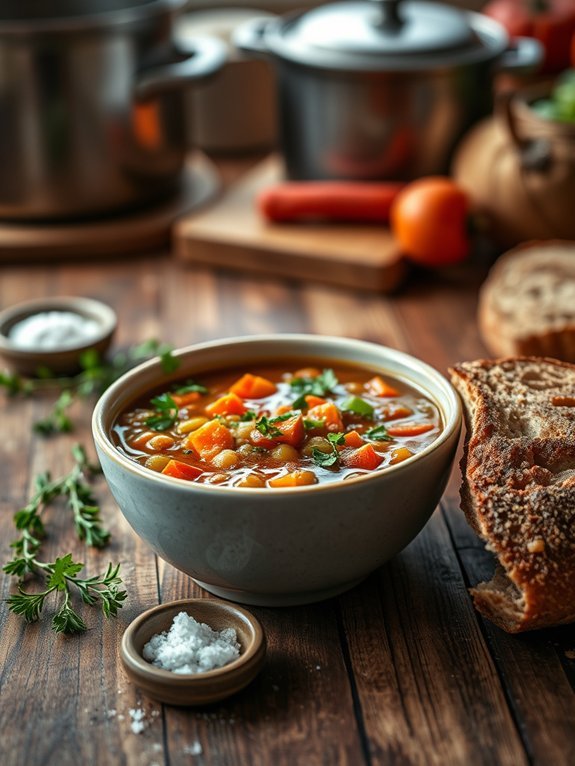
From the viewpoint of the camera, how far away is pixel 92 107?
12.2ft

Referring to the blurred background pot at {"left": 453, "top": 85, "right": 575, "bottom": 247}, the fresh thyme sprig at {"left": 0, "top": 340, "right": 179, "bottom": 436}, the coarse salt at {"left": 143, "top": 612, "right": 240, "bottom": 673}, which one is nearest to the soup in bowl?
the coarse salt at {"left": 143, "top": 612, "right": 240, "bottom": 673}

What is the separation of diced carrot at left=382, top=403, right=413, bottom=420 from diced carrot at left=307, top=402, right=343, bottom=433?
11 centimetres

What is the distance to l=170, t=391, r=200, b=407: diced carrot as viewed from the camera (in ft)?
7.45

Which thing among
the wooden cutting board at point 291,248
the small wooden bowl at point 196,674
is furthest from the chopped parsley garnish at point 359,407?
the wooden cutting board at point 291,248

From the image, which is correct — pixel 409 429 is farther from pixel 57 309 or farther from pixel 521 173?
pixel 521 173

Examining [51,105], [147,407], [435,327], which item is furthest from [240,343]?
[51,105]

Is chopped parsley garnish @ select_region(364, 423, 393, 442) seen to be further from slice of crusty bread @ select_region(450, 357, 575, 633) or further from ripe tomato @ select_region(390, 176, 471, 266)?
ripe tomato @ select_region(390, 176, 471, 266)

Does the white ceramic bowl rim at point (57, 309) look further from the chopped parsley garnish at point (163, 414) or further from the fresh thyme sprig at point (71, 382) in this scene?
the chopped parsley garnish at point (163, 414)

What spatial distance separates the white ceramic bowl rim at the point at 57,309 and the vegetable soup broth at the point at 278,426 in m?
0.80

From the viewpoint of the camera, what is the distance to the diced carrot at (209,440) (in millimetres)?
2062

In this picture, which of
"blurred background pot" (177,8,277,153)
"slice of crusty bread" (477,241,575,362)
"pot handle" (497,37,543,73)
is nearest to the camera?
"slice of crusty bread" (477,241,575,362)

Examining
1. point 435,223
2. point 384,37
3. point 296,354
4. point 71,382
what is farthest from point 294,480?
point 384,37

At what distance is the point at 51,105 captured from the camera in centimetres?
369

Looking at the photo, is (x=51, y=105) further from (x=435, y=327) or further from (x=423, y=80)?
(x=435, y=327)
